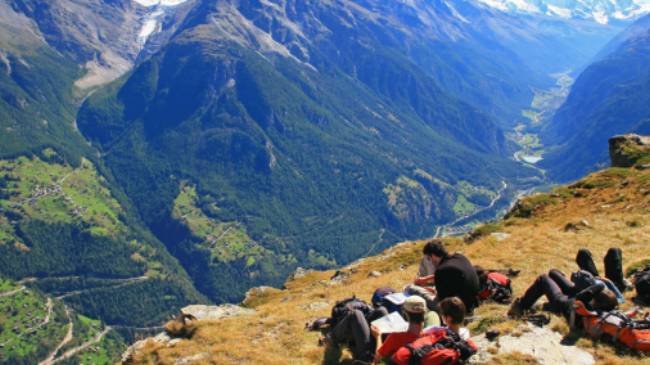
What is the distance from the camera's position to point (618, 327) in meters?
14.8

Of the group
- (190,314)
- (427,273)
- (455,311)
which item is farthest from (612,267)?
(190,314)

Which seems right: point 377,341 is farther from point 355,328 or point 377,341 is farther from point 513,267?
point 513,267

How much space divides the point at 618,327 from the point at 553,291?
3.06 meters

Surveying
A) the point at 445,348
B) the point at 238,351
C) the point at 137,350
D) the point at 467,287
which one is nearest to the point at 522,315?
the point at 467,287

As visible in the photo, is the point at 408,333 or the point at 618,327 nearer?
the point at 618,327

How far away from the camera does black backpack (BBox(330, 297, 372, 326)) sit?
60.1ft

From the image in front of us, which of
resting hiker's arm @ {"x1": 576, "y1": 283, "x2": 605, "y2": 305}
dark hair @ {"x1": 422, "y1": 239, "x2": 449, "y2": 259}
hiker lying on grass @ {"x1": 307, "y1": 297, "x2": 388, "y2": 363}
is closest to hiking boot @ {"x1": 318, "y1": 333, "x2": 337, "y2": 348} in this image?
hiker lying on grass @ {"x1": 307, "y1": 297, "x2": 388, "y2": 363}

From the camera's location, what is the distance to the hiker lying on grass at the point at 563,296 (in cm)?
1590

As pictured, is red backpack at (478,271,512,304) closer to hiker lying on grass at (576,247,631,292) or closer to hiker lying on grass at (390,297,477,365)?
hiker lying on grass at (576,247,631,292)

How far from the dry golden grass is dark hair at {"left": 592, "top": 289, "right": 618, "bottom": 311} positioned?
1.28 metres

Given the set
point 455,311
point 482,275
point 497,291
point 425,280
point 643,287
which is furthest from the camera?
point 497,291

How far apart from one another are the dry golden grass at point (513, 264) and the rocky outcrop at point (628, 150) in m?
5.78

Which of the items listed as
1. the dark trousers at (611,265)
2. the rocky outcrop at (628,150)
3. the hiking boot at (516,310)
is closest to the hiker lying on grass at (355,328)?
the hiking boot at (516,310)

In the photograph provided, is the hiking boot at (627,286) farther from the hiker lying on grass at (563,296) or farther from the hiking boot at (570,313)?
the hiking boot at (570,313)
